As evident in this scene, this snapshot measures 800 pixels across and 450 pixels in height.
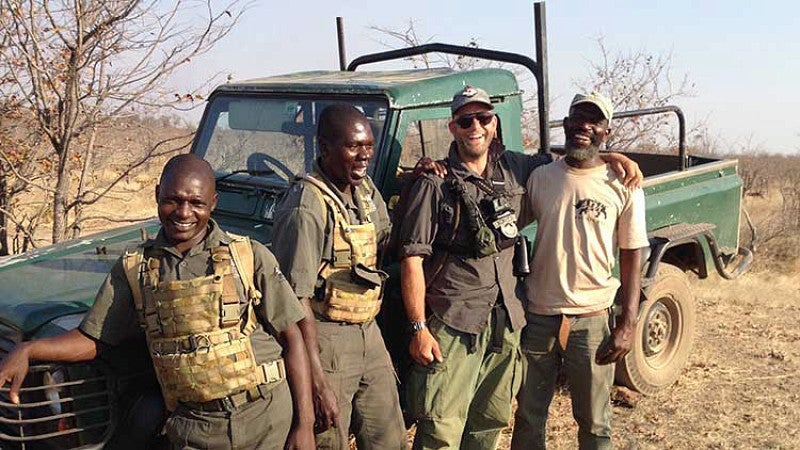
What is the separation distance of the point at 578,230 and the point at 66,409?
6.39ft

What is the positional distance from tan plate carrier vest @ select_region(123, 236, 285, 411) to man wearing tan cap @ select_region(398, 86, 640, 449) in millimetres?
805

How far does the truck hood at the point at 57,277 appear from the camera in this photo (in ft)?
9.08

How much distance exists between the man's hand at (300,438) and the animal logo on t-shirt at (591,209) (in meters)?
1.39

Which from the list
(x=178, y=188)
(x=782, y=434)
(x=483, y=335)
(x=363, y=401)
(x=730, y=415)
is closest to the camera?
(x=178, y=188)

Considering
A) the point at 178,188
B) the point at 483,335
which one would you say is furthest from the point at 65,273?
the point at 483,335

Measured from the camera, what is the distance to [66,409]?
2.58 m

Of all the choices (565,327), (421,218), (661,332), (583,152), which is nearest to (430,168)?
(421,218)

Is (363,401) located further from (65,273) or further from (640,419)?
(640,419)

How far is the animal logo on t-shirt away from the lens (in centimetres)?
312

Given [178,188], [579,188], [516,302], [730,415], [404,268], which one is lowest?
[730,415]

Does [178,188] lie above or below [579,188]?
above

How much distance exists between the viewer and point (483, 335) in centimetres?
305

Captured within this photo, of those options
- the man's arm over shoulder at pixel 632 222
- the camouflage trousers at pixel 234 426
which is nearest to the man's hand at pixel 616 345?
the man's arm over shoulder at pixel 632 222

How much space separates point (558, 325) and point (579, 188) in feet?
1.81
